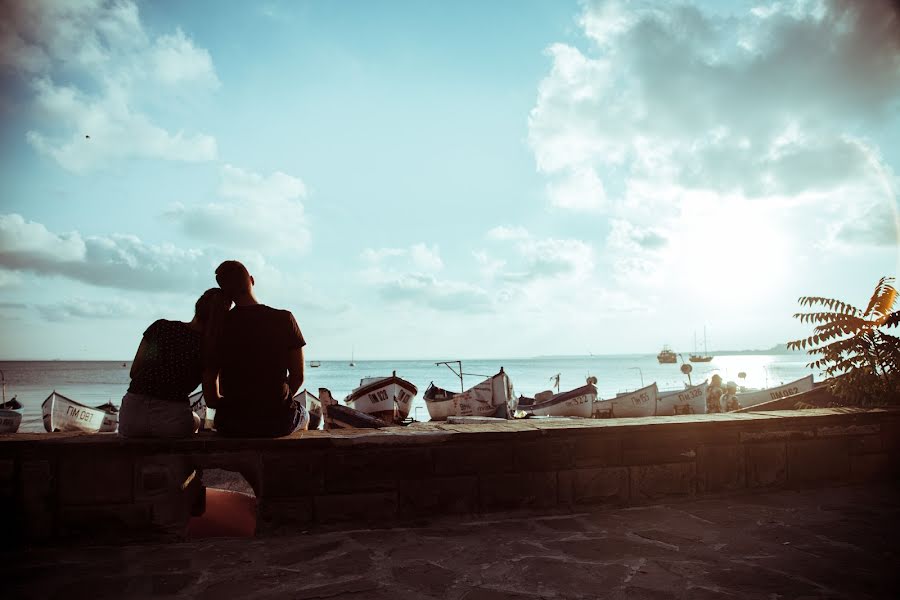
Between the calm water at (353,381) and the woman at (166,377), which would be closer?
the woman at (166,377)

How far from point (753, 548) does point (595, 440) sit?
1.27 metres

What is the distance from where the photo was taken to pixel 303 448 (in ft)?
12.0

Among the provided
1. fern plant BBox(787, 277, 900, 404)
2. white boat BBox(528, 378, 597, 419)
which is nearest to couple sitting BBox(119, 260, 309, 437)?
fern plant BBox(787, 277, 900, 404)

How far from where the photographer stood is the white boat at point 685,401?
26.4m

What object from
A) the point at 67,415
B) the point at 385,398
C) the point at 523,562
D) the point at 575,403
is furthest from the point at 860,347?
the point at 67,415

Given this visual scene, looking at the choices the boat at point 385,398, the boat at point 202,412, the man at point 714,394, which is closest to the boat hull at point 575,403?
the man at point 714,394

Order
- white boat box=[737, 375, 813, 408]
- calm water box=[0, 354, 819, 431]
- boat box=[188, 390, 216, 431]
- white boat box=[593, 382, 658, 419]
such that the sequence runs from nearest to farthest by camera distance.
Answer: boat box=[188, 390, 216, 431]
white boat box=[737, 375, 813, 408]
white boat box=[593, 382, 658, 419]
calm water box=[0, 354, 819, 431]

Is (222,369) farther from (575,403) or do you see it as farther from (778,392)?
(778,392)

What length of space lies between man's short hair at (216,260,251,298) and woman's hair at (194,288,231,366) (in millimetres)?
53

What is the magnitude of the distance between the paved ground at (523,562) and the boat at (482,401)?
1925 cm

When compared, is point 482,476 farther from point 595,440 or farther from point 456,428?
point 595,440

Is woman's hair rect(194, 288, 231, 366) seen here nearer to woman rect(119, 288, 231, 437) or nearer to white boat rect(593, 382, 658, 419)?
woman rect(119, 288, 231, 437)

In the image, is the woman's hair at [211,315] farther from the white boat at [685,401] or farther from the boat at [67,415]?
the white boat at [685,401]

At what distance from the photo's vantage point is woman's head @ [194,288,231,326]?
3.77m
